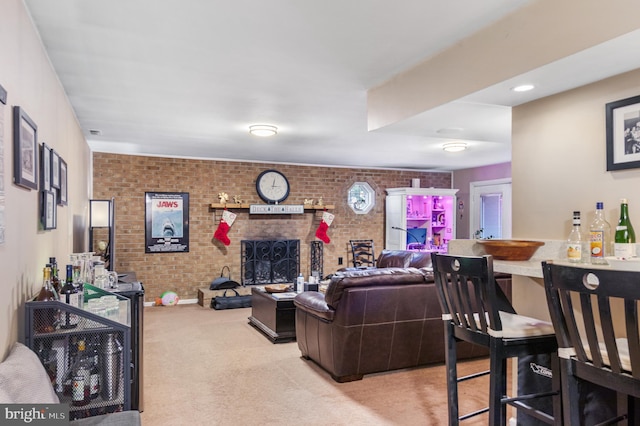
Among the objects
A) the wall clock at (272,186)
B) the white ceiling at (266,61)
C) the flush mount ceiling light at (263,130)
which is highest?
the white ceiling at (266,61)

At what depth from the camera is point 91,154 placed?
6367mm

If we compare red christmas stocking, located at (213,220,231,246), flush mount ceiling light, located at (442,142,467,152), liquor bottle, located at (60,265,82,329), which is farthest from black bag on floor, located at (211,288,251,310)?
liquor bottle, located at (60,265,82,329)

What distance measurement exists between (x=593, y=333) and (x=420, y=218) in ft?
22.5

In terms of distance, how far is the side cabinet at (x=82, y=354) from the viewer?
6.11 feet

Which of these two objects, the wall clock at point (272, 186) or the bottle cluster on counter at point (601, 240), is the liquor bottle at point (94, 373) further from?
the wall clock at point (272, 186)

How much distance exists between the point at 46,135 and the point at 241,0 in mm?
1561

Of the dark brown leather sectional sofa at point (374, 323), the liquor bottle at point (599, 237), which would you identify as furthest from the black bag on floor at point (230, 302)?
the liquor bottle at point (599, 237)

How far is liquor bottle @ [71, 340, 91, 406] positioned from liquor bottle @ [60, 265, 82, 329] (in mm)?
92

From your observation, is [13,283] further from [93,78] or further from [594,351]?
[594,351]

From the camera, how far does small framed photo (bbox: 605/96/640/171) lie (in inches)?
82.9

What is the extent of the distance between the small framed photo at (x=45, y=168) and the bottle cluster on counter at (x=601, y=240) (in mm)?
2886

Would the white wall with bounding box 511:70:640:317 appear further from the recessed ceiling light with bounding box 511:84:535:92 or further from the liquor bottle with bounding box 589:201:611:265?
the recessed ceiling light with bounding box 511:84:535:92

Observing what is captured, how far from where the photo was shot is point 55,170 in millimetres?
2941

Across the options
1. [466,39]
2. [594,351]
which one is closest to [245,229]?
[466,39]
